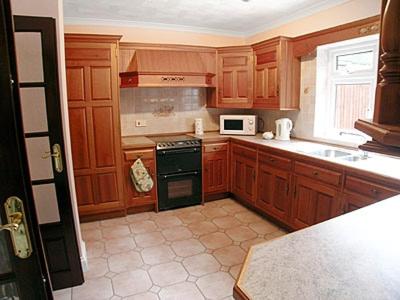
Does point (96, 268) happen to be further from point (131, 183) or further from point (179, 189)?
point (179, 189)

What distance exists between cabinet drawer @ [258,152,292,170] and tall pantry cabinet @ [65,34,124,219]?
1.64 meters

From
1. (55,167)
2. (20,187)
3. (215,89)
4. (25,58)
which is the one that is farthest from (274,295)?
(215,89)

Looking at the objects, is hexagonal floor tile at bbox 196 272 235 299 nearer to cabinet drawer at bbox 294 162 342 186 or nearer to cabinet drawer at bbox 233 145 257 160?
cabinet drawer at bbox 294 162 342 186

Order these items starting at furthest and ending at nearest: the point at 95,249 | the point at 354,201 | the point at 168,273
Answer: the point at 95,249 → the point at 168,273 → the point at 354,201

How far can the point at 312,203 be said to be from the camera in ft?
9.09

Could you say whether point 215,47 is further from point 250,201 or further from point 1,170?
point 1,170

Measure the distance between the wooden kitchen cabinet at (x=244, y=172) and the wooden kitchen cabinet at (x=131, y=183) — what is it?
108 cm

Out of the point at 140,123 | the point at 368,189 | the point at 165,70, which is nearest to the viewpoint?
the point at 368,189

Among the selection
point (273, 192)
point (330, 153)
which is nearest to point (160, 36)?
point (273, 192)

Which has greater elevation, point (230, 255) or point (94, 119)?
point (94, 119)

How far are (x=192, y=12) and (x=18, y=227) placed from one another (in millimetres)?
3112

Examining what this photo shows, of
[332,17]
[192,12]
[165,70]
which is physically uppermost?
[192,12]

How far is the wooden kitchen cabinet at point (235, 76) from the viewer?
13.0 feet

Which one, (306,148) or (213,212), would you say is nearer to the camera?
(306,148)
